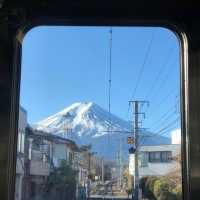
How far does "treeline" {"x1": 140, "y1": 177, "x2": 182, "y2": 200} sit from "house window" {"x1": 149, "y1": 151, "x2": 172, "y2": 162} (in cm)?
8

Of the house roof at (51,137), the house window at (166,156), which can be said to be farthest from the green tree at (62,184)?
the house window at (166,156)

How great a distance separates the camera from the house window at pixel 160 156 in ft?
6.35

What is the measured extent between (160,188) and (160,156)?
14cm

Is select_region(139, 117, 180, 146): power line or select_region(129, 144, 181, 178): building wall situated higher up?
select_region(139, 117, 180, 146): power line

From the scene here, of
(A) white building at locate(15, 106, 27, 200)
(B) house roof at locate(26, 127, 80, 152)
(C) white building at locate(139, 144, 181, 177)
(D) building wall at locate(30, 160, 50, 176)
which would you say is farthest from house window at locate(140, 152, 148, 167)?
(A) white building at locate(15, 106, 27, 200)

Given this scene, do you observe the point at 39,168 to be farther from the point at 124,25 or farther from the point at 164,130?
the point at 124,25

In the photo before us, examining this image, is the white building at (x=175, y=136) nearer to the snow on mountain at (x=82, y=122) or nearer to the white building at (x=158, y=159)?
the white building at (x=158, y=159)

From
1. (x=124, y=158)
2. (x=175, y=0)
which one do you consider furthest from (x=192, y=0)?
(x=124, y=158)

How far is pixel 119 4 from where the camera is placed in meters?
2.02

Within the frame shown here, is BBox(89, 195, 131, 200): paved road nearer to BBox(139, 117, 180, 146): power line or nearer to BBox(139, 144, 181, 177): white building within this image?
BBox(139, 144, 181, 177): white building

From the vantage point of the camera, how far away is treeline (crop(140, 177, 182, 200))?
6.28 feet

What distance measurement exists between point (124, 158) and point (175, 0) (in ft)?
2.48

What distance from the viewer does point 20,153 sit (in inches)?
77.6

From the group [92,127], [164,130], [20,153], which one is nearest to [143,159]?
[164,130]
